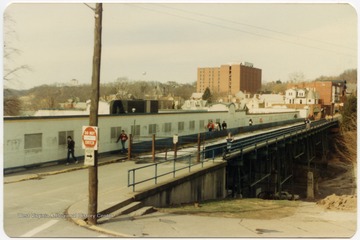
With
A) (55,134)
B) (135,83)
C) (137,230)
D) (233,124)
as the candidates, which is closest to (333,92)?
(233,124)

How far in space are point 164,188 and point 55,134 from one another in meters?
8.00

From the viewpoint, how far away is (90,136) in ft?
35.2

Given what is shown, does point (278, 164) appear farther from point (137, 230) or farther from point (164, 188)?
point (137, 230)

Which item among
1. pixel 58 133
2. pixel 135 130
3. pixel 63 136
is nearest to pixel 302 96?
pixel 135 130

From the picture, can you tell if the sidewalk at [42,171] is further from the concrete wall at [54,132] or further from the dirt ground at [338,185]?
the dirt ground at [338,185]

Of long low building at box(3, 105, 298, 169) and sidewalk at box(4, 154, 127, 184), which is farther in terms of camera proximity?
long low building at box(3, 105, 298, 169)

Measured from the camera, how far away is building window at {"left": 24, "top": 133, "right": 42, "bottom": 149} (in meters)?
18.6

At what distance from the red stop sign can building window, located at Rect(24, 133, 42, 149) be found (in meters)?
9.09

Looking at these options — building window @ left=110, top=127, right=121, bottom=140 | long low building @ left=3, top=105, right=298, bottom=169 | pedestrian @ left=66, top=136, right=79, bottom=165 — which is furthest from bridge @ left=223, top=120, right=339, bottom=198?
pedestrian @ left=66, top=136, right=79, bottom=165

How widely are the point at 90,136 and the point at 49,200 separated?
4.01m

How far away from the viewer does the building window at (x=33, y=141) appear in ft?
60.9

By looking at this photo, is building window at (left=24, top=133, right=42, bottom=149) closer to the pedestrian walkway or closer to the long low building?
the long low building

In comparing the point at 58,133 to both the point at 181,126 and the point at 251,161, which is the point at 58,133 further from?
the point at 181,126

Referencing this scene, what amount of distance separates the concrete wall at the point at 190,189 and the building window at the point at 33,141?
7.58 metres
